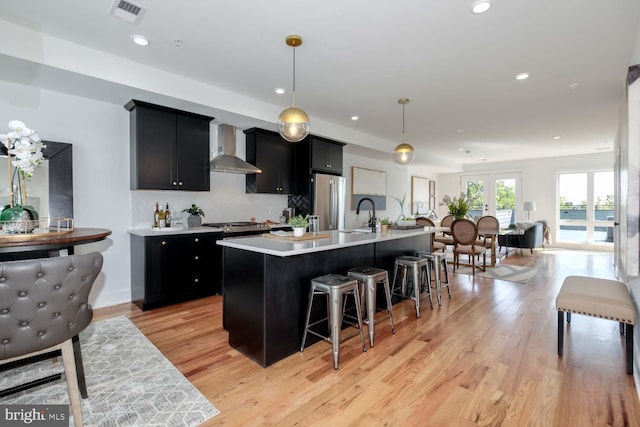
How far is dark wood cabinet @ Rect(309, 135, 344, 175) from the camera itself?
18.1 feet

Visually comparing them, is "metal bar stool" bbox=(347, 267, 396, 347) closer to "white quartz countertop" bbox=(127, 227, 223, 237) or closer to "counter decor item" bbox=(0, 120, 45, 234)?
"white quartz countertop" bbox=(127, 227, 223, 237)

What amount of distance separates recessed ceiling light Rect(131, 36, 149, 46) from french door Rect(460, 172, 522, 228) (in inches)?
368

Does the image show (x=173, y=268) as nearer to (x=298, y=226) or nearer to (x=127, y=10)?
(x=298, y=226)

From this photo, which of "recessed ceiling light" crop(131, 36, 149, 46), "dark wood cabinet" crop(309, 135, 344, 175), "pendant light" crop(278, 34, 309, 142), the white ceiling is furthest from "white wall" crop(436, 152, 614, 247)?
"recessed ceiling light" crop(131, 36, 149, 46)

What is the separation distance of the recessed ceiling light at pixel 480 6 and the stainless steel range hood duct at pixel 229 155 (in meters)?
3.30

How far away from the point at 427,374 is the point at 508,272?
4.39 m

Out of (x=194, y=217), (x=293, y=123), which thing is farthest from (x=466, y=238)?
(x=194, y=217)

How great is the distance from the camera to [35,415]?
1.81m

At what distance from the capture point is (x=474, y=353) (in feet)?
8.54

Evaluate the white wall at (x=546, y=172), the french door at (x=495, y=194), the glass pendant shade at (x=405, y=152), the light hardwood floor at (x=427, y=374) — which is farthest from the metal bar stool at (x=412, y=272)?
the white wall at (x=546, y=172)

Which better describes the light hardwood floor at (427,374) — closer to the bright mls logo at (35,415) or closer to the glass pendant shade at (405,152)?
the bright mls logo at (35,415)

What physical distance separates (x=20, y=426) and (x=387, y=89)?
438 centimetres

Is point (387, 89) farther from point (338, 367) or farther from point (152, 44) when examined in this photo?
point (338, 367)

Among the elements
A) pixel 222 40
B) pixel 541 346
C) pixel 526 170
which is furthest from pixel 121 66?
pixel 526 170
